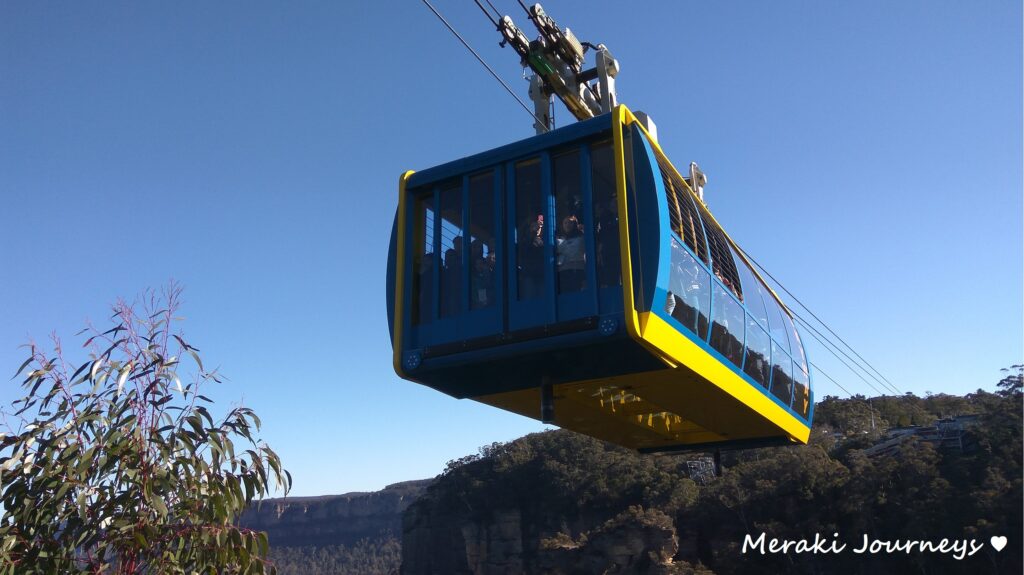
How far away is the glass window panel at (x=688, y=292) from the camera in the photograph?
964 cm

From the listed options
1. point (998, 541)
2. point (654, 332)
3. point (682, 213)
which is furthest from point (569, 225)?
point (998, 541)

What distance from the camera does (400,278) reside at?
11.1 meters

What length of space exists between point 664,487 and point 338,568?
136804mm

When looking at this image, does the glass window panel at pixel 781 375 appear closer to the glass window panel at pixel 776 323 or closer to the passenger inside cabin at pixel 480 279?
the glass window panel at pixel 776 323

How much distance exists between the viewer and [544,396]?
11.3 meters

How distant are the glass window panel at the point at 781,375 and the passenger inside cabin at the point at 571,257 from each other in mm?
5311

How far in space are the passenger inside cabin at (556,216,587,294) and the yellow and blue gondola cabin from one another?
17mm

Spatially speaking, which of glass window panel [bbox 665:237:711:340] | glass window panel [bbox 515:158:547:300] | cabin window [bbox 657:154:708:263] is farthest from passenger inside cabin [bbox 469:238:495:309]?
cabin window [bbox 657:154:708:263]

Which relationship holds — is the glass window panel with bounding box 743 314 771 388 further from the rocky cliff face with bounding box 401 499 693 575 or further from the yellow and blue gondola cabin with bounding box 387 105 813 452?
the rocky cliff face with bounding box 401 499 693 575

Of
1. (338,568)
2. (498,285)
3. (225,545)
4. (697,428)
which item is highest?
(498,285)

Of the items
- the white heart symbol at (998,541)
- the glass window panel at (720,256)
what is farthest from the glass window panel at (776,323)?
the white heart symbol at (998,541)

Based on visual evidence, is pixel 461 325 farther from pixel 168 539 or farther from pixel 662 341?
pixel 168 539

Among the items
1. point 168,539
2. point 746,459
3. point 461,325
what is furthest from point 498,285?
point 746,459

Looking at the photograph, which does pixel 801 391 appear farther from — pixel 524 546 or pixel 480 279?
pixel 524 546
